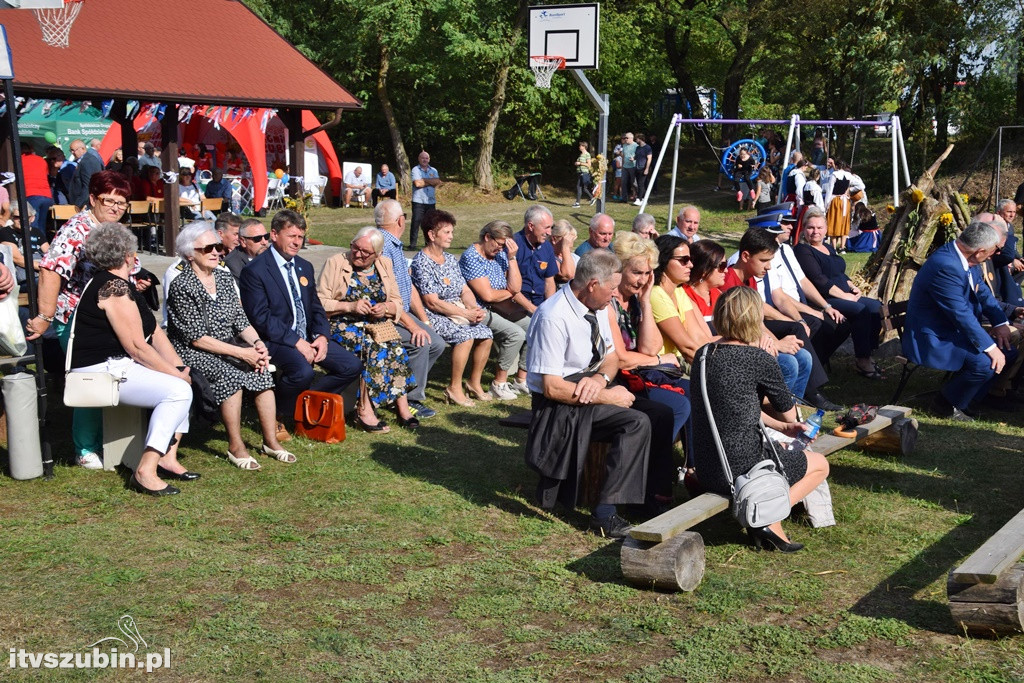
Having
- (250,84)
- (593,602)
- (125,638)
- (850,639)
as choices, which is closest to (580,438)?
(593,602)

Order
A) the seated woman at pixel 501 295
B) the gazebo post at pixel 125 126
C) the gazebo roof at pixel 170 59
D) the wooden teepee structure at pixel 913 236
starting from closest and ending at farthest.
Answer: the seated woman at pixel 501 295 < the wooden teepee structure at pixel 913 236 < the gazebo roof at pixel 170 59 < the gazebo post at pixel 125 126

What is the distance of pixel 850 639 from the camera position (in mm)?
4211

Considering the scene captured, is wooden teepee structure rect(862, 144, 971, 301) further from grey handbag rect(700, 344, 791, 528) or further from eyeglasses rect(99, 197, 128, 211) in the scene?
eyeglasses rect(99, 197, 128, 211)

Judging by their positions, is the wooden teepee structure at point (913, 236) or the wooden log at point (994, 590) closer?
the wooden log at point (994, 590)

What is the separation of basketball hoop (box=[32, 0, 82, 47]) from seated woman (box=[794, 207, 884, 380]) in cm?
714

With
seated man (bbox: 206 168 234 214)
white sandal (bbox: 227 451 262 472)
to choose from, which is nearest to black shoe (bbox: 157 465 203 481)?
white sandal (bbox: 227 451 262 472)

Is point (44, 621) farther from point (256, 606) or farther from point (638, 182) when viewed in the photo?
point (638, 182)

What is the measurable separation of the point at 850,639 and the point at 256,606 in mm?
2404

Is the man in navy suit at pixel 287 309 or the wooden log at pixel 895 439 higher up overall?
the man in navy suit at pixel 287 309

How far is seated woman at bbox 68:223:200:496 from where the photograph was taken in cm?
579

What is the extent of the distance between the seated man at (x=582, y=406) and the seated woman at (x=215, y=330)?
75.1 inches

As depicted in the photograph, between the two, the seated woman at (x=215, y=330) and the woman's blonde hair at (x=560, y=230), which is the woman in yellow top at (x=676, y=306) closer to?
the woman's blonde hair at (x=560, y=230)

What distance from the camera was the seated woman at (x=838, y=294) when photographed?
894 centimetres

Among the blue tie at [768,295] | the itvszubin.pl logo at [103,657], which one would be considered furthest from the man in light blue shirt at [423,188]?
the itvszubin.pl logo at [103,657]
